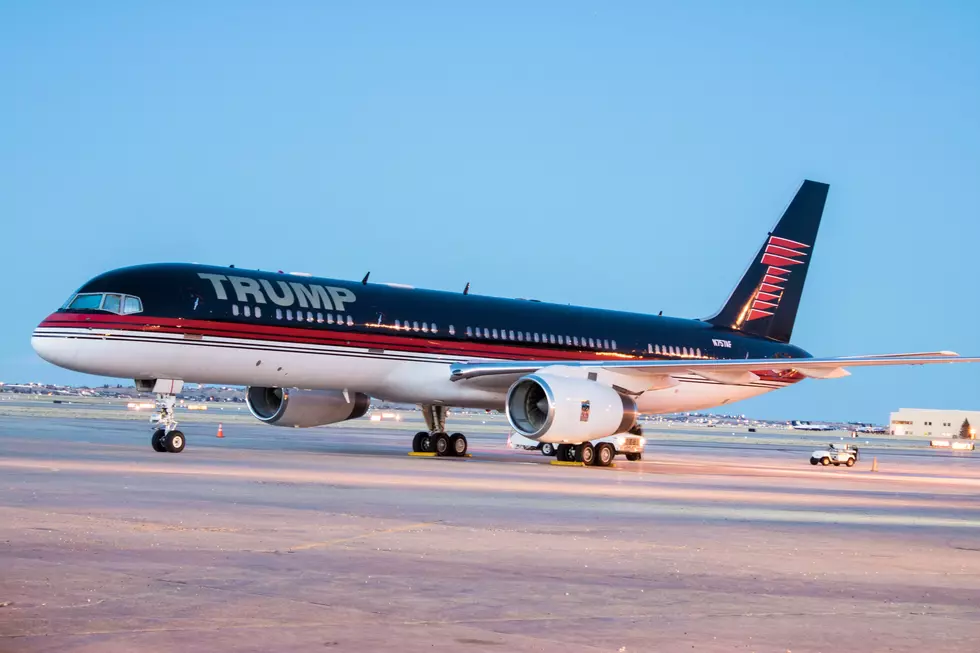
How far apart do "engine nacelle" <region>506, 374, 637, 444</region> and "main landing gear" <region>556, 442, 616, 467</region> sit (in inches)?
26.6

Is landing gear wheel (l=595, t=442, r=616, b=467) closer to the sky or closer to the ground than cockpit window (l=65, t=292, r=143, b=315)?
closer to the ground

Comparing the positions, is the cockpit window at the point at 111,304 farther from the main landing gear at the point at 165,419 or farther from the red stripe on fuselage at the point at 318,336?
the main landing gear at the point at 165,419

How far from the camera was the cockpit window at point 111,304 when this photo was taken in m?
25.7

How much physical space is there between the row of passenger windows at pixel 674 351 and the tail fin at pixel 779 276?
7.59ft

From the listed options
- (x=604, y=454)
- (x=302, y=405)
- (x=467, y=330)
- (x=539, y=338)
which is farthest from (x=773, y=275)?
(x=302, y=405)

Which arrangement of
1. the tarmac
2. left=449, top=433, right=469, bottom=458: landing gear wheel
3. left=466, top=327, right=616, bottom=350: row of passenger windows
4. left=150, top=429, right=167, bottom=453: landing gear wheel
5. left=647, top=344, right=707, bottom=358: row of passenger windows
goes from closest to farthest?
the tarmac, left=150, top=429, right=167, bottom=453: landing gear wheel, left=466, top=327, right=616, bottom=350: row of passenger windows, left=449, top=433, right=469, bottom=458: landing gear wheel, left=647, top=344, right=707, bottom=358: row of passenger windows

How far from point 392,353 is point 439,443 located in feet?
12.3

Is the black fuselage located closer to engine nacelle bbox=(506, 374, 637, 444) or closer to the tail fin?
the tail fin

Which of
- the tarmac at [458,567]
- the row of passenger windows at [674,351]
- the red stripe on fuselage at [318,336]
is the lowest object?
the tarmac at [458,567]

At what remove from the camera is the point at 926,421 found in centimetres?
19038

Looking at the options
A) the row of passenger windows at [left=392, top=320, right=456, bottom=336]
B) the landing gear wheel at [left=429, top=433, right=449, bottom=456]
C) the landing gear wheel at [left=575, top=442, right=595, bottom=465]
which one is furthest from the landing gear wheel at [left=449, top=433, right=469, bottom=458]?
the landing gear wheel at [left=575, top=442, right=595, bottom=465]

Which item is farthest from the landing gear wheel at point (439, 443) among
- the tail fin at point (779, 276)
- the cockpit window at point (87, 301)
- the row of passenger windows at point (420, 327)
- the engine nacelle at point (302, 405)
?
the tail fin at point (779, 276)

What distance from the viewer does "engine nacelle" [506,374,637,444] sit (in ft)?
90.3

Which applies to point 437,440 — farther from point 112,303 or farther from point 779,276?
point 779,276
